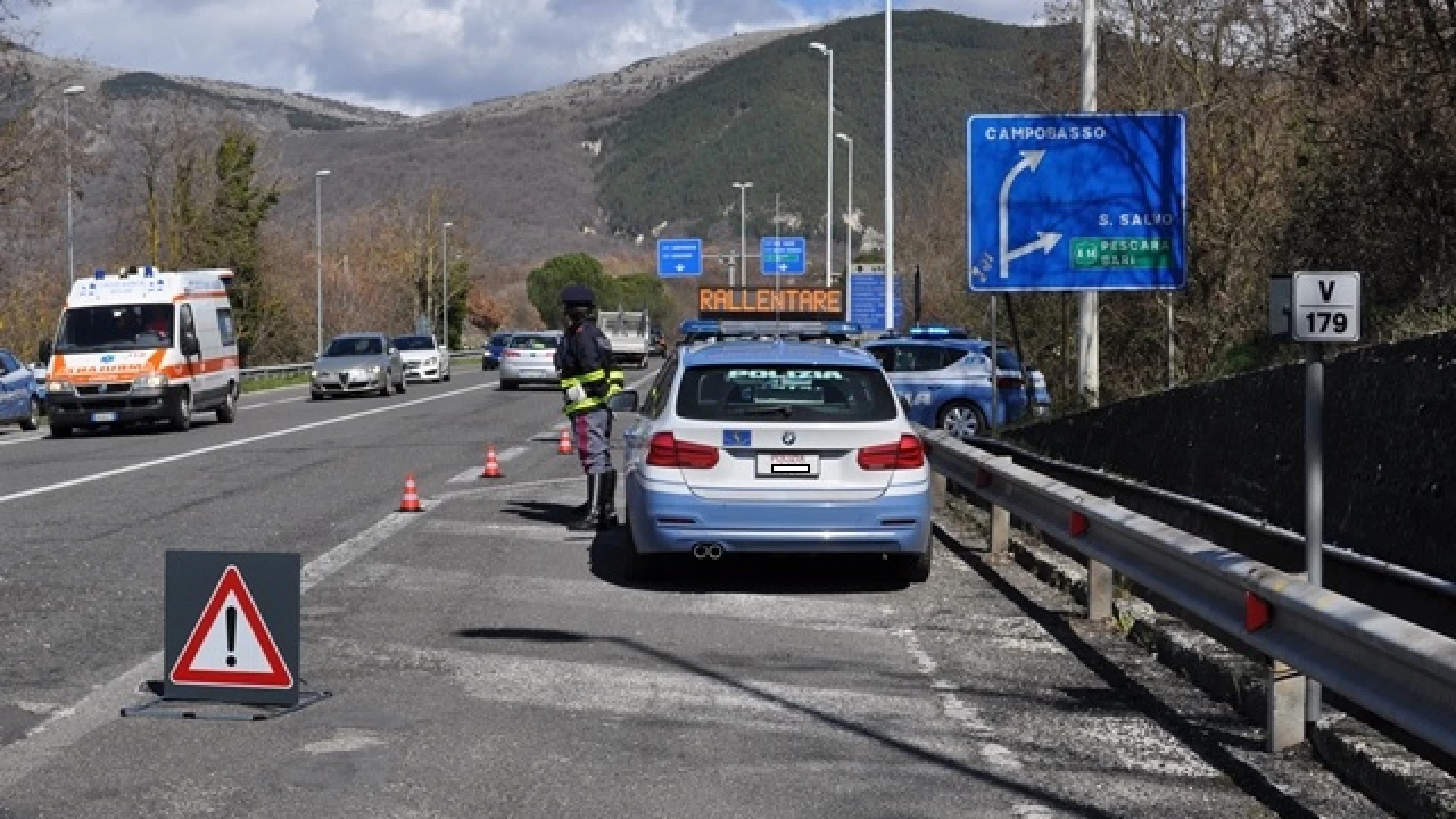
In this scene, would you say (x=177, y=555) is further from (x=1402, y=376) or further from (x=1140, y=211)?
(x=1140, y=211)

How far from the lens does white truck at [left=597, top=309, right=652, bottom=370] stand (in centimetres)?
7212

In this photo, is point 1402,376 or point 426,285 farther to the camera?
point 426,285

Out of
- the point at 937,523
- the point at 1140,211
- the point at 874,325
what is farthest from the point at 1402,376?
the point at 874,325

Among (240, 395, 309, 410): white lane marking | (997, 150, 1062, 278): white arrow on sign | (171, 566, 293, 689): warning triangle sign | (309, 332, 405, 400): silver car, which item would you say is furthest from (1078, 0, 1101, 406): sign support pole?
(309, 332, 405, 400): silver car

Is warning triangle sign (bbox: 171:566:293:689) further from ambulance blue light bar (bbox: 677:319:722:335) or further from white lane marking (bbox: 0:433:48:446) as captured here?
white lane marking (bbox: 0:433:48:446)

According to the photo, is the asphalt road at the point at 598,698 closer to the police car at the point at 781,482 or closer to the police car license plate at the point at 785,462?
the police car at the point at 781,482

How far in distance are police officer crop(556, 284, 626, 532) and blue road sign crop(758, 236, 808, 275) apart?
8027 cm

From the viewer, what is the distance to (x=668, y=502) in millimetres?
11797

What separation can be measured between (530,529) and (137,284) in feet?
58.8

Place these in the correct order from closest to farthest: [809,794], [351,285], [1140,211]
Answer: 1. [809,794]
2. [1140,211]
3. [351,285]

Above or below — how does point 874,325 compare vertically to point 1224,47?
below

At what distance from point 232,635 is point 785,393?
493 cm

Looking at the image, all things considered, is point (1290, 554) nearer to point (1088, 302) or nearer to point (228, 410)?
point (1088, 302)

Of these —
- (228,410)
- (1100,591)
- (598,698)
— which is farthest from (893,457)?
(228,410)
